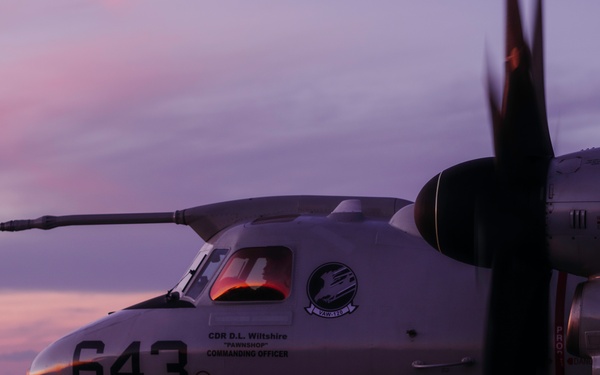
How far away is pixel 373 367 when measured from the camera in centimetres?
1496

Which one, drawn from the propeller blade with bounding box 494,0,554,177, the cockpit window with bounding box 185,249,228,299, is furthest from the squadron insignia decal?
the propeller blade with bounding box 494,0,554,177

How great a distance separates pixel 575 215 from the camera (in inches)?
516

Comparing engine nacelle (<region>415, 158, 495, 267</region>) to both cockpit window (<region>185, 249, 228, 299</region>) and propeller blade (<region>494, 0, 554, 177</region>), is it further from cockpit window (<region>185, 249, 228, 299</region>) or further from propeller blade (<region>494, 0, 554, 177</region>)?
cockpit window (<region>185, 249, 228, 299</region>)

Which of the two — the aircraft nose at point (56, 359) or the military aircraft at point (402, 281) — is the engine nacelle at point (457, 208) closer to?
the military aircraft at point (402, 281)

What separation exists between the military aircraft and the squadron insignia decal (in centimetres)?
2

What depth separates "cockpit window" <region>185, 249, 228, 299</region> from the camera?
16594 mm

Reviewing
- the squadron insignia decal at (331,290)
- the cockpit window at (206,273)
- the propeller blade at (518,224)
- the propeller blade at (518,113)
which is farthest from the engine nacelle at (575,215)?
the cockpit window at (206,273)

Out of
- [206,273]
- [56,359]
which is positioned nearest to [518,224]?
[206,273]

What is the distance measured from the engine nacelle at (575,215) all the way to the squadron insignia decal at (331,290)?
3.07m

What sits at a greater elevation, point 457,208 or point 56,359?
point 457,208

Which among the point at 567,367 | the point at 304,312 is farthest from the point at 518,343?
the point at 304,312

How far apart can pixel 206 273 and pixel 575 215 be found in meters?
5.72

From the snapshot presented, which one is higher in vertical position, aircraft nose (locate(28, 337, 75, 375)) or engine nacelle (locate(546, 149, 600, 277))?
engine nacelle (locate(546, 149, 600, 277))

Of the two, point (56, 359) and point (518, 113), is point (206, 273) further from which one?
point (518, 113)
